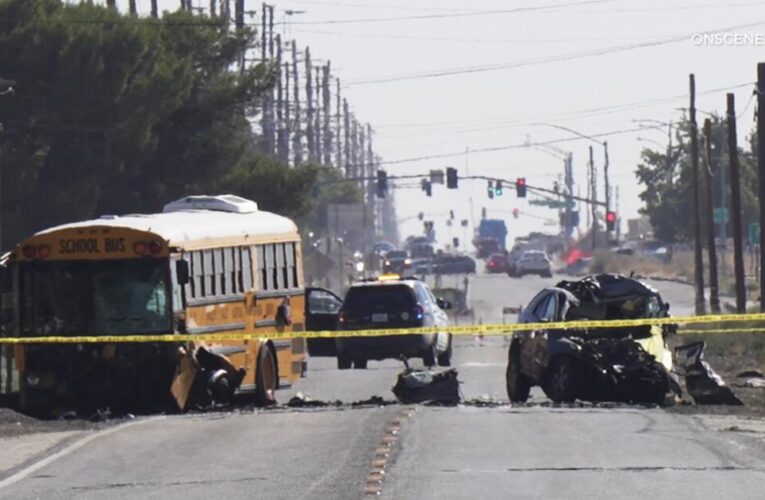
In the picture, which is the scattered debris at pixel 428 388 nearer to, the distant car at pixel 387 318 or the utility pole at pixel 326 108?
the distant car at pixel 387 318

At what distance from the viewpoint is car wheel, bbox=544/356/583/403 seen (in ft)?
80.7

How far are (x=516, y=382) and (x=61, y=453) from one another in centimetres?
951

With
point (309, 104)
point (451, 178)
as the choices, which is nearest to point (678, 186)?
point (309, 104)

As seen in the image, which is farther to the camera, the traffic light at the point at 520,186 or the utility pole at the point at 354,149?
the utility pole at the point at 354,149

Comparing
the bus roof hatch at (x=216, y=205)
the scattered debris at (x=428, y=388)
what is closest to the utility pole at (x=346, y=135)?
the bus roof hatch at (x=216, y=205)

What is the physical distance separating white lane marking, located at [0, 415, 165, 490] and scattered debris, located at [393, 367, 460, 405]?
12.8 feet

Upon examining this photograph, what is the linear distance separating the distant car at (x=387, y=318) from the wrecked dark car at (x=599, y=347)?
35.1 feet

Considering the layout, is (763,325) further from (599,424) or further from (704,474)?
(704,474)

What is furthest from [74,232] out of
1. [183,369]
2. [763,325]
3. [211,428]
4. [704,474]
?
[763,325]

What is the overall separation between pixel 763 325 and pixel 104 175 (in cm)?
1812

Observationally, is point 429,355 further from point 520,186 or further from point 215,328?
point 520,186

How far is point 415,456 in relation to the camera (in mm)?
17172

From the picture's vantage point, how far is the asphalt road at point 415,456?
15203mm

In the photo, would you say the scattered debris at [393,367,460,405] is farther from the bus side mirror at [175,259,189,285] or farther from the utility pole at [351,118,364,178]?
the utility pole at [351,118,364,178]
